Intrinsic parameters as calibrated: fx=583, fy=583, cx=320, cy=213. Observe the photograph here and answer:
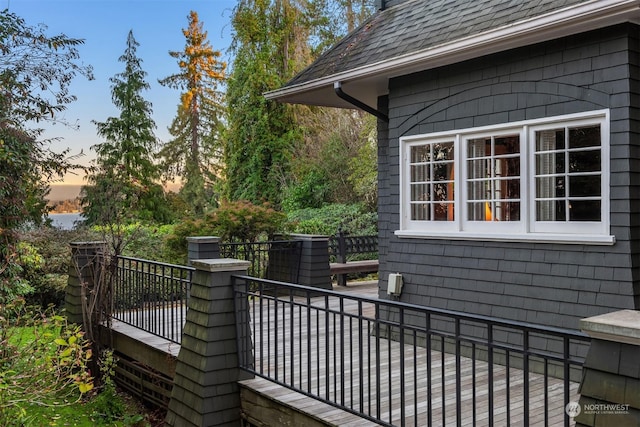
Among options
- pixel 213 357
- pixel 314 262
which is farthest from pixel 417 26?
pixel 314 262

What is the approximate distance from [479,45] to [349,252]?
757cm

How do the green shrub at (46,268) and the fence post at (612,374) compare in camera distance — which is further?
the green shrub at (46,268)

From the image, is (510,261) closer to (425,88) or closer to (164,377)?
(425,88)

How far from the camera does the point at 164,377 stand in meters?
6.10

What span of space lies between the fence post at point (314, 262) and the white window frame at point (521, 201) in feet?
10.5

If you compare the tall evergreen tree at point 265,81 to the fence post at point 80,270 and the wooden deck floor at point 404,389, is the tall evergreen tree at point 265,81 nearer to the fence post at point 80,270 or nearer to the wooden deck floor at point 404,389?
the fence post at point 80,270

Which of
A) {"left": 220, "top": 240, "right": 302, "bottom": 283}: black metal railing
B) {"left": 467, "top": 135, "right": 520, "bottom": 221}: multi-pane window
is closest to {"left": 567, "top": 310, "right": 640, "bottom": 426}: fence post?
{"left": 467, "top": 135, "right": 520, "bottom": 221}: multi-pane window

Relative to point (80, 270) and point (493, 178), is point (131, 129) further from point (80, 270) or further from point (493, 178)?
point (493, 178)

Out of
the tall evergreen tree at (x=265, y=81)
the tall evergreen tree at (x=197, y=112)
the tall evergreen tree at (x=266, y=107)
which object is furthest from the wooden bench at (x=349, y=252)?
the tall evergreen tree at (x=197, y=112)

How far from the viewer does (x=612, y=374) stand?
2449 mm

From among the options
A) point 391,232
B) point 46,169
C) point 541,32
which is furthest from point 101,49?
point 541,32

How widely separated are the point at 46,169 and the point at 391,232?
564 centimetres

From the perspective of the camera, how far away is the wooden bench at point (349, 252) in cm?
1084

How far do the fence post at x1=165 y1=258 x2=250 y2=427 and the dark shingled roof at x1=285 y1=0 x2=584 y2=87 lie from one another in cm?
289
